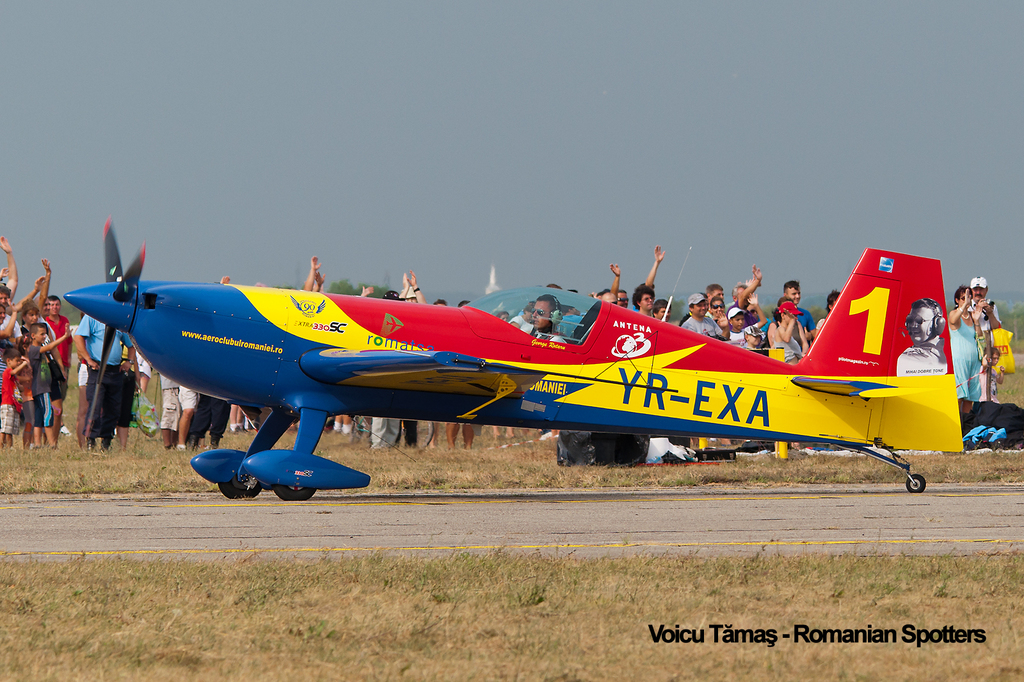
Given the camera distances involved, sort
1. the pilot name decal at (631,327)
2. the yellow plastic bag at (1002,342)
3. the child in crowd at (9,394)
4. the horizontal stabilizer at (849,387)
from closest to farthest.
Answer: the pilot name decal at (631,327) → the horizontal stabilizer at (849,387) → the child in crowd at (9,394) → the yellow plastic bag at (1002,342)

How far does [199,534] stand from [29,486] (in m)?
3.73

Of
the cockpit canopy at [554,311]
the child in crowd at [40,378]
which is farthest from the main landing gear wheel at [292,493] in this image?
the child in crowd at [40,378]

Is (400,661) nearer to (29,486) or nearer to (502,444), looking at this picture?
(29,486)

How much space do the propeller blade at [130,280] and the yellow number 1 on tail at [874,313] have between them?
23.4 feet


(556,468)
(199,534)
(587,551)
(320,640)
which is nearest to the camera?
(320,640)

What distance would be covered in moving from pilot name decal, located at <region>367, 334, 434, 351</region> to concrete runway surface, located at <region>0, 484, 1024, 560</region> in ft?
4.79

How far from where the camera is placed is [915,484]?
34.7 ft

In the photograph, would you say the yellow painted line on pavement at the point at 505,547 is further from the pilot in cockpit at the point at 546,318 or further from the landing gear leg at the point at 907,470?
the pilot in cockpit at the point at 546,318

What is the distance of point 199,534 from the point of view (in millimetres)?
7734

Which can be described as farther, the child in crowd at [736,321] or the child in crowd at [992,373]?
the child in crowd at [992,373]

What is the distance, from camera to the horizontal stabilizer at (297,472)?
9.32m


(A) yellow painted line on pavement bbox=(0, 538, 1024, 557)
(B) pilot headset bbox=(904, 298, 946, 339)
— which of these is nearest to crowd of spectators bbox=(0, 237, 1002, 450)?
(B) pilot headset bbox=(904, 298, 946, 339)

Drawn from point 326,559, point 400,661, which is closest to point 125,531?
point 326,559

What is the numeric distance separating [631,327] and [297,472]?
11.5 ft
